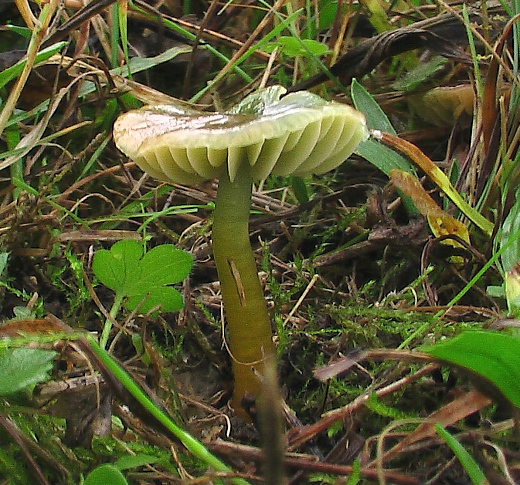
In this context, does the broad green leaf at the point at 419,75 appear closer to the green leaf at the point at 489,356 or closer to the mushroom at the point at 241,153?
the mushroom at the point at 241,153

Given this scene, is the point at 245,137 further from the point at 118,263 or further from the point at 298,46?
the point at 298,46

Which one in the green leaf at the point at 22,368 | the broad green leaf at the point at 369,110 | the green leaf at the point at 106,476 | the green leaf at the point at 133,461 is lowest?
the green leaf at the point at 133,461

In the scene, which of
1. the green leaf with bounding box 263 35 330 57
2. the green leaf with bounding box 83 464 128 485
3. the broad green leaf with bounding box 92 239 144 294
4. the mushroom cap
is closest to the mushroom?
the mushroom cap

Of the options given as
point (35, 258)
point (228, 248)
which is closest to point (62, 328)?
point (228, 248)

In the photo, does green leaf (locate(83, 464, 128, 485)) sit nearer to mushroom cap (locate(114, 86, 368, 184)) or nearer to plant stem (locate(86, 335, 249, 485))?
plant stem (locate(86, 335, 249, 485))

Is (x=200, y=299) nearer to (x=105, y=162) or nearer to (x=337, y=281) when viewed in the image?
(x=337, y=281)

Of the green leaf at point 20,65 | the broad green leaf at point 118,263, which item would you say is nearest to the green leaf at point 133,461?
the broad green leaf at point 118,263
